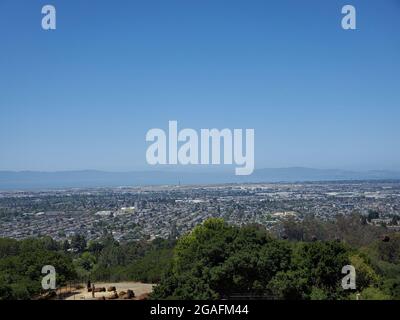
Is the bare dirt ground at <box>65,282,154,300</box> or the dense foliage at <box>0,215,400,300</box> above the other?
the dense foliage at <box>0,215,400,300</box>

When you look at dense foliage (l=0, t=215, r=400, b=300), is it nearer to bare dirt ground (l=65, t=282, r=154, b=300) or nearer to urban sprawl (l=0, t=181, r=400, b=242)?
bare dirt ground (l=65, t=282, r=154, b=300)

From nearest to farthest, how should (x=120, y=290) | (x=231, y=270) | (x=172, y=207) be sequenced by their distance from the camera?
(x=231, y=270), (x=120, y=290), (x=172, y=207)

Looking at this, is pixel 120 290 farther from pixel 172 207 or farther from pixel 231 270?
pixel 172 207

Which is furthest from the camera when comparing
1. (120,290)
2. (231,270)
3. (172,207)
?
(172,207)

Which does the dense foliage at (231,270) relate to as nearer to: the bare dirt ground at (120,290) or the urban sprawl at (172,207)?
the bare dirt ground at (120,290)

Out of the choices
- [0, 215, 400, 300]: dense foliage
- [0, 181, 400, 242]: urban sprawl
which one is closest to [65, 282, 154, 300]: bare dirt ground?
[0, 215, 400, 300]: dense foliage

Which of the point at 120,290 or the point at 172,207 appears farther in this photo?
the point at 172,207

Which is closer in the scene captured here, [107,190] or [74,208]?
[74,208]

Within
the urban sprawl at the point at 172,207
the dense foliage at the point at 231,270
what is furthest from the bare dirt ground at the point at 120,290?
the urban sprawl at the point at 172,207

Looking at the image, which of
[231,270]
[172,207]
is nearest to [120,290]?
[231,270]
